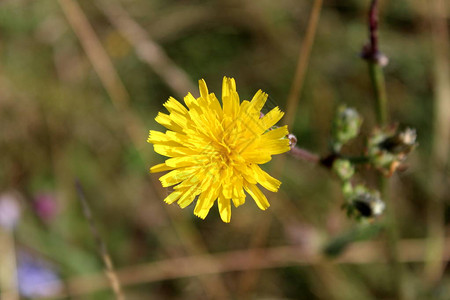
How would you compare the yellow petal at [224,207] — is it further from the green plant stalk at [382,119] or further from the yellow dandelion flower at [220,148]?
the green plant stalk at [382,119]

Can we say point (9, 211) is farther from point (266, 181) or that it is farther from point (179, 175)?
point (266, 181)

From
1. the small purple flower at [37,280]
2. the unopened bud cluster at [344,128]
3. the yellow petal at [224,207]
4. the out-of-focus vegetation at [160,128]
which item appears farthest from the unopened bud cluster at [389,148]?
the small purple flower at [37,280]

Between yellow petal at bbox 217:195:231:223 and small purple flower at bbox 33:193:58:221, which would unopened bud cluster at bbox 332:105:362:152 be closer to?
yellow petal at bbox 217:195:231:223

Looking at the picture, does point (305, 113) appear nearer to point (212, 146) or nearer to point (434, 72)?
point (434, 72)

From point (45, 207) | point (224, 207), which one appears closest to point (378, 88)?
point (224, 207)

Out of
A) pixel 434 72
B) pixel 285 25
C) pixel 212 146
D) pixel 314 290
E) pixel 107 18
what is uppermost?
pixel 107 18

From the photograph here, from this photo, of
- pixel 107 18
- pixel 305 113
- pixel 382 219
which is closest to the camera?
pixel 382 219

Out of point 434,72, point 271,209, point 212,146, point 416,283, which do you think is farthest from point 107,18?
point 416,283
